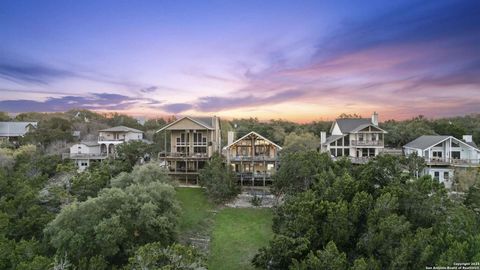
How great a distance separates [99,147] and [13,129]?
79.9 ft

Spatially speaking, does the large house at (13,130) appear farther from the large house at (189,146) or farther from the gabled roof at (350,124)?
the gabled roof at (350,124)

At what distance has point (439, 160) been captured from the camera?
100ft

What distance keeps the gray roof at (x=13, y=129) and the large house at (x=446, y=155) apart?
199ft

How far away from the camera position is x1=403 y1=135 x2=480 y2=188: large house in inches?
1182

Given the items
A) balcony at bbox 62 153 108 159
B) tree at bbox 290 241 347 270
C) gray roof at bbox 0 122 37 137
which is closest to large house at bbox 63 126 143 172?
balcony at bbox 62 153 108 159

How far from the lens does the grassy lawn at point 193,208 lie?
77.4 ft

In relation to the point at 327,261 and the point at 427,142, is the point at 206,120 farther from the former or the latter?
the point at 427,142

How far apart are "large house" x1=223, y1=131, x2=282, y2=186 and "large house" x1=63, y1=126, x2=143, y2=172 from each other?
1583 centimetres

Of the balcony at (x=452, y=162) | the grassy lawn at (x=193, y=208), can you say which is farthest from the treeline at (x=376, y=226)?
the balcony at (x=452, y=162)

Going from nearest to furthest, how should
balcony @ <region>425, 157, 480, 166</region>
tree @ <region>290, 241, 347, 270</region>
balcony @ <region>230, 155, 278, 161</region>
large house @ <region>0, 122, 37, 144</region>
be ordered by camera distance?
tree @ <region>290, 241, 347, 270</region>, balcony @ <region>425, 157, 480, 166</region>, balcony @ <region>230, 155, 278, 161</region>, large house @ <region>0, 122, 37, 144</region>

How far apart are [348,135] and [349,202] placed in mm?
19536

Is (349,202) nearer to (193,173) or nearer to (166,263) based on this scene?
(166,263)

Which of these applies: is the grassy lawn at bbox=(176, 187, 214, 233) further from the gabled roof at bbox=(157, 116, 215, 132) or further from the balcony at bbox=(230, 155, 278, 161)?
the gabled roof at bbox=(157, 116, 215, 132)

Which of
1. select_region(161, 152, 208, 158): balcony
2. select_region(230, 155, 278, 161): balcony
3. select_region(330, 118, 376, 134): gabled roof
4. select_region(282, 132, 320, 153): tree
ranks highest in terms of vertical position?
select_region(330, 118, 376, 134): gabled roof
